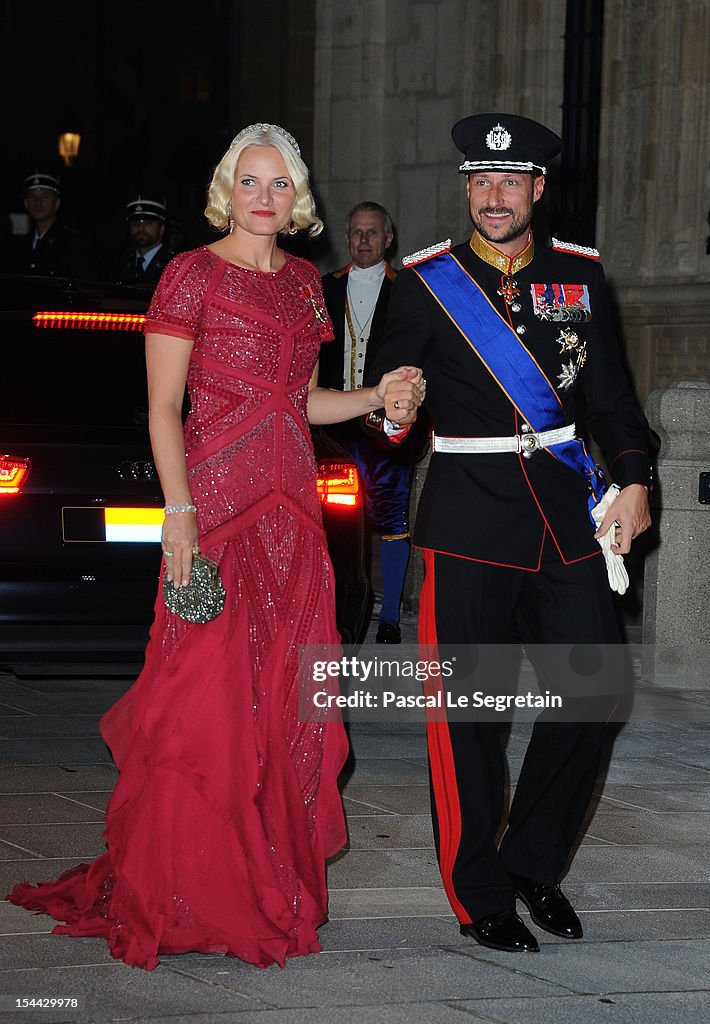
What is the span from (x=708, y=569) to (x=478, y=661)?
3814mm

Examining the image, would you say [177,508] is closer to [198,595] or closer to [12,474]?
[198,595]

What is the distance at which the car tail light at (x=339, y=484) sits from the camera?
6699 mm

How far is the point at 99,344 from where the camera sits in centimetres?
689

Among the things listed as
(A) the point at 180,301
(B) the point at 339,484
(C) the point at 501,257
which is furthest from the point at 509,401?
(B) the point at 339,484

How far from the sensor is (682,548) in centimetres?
816

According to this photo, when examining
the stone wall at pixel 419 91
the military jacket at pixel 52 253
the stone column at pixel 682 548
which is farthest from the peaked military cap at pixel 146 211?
the stone column at pixel 682 548

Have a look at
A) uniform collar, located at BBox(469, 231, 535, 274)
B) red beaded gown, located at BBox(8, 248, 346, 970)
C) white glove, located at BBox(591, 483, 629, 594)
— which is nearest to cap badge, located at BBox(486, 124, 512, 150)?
uniform collar, located at BBox(469, 231, 535, 274)

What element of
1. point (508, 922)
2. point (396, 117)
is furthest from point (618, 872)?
point (396, 117)

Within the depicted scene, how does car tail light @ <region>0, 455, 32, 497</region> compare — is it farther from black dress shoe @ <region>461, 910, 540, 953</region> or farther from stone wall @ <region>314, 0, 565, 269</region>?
stone wall @ <region>314, 0, 565, 269</region>

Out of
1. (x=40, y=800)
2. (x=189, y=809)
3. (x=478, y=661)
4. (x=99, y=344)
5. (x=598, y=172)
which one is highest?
(x=598, y=172)

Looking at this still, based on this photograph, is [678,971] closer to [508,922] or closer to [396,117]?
[508,922]

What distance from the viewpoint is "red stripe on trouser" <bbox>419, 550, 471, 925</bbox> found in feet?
14.9

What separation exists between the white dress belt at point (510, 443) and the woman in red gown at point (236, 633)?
22cm

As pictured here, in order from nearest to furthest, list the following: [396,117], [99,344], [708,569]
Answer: [99,344] → [708,569] → [396,117]
